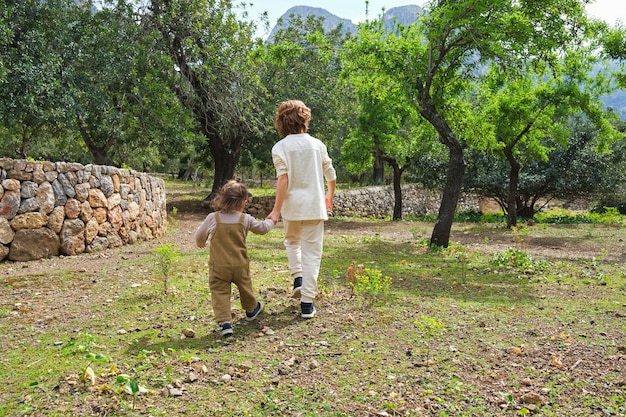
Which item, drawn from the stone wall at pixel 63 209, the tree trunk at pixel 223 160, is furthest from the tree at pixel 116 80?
the tree trunk at pixel 223 160

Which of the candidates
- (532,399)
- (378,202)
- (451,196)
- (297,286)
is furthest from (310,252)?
(378,202)

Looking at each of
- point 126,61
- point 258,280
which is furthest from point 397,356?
point 126,61

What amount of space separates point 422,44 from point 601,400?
8262 millimetres

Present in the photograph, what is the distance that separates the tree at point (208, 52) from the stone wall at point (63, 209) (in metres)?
5.36

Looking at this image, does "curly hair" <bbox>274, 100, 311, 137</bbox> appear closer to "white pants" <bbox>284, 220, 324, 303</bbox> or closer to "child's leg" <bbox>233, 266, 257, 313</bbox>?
"white pants" <bbox>284, 220, 324, 303</bbox>

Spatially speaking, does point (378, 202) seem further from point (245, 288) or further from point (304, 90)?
point (245, 288)

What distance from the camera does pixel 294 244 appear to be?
4539 mm

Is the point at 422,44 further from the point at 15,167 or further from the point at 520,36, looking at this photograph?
the point at 15,167

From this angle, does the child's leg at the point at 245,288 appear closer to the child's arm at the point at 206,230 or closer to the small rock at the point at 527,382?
the child's arm at the point at 206,230

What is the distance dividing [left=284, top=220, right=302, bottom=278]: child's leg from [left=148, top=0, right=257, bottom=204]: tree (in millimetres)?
9977

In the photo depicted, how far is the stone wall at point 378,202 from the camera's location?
57.9ft

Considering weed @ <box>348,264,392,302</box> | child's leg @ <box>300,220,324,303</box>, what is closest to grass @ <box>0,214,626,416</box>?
weed @ <box>348,264,392,302</box>

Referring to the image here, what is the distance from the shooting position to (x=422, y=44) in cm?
985

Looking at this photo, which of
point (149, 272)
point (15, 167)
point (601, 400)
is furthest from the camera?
Answer: point (15, 167)
